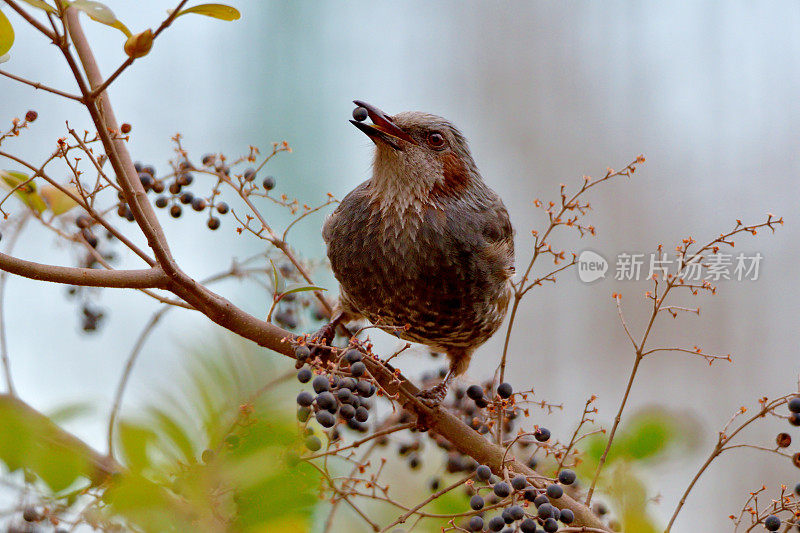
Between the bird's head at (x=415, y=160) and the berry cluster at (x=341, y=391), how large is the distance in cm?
110

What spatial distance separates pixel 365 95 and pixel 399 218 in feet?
15.4

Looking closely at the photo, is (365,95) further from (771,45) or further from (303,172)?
(771,45)

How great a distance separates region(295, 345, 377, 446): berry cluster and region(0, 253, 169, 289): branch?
12.2 inches

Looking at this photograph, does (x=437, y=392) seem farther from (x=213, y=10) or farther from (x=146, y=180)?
(x=213, y=10)

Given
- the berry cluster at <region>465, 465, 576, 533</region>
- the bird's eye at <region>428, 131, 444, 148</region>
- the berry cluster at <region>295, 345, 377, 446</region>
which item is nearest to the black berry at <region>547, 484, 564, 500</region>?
the berry cluster at <region>465, 465, 576, 533</region>

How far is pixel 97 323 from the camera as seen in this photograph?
2.37 m

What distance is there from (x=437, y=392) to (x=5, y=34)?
171cm

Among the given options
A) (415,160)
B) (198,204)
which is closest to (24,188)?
(198,204)

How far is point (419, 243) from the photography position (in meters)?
2.59

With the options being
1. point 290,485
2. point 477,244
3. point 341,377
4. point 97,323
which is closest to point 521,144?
point 477,244

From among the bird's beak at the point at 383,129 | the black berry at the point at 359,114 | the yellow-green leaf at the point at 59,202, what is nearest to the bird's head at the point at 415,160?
the bird's beak at the point at 383,129

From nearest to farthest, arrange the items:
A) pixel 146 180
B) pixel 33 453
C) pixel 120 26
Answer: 1. pixel 33 453
2. pixel 120 26
3. pixel 146 180

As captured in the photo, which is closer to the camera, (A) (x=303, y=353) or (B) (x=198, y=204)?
(A) (x=303, y=353)

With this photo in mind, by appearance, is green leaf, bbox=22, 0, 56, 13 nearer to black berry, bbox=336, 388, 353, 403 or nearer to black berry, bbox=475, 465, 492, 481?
black berry, bbox=336, 388, 353, 403
